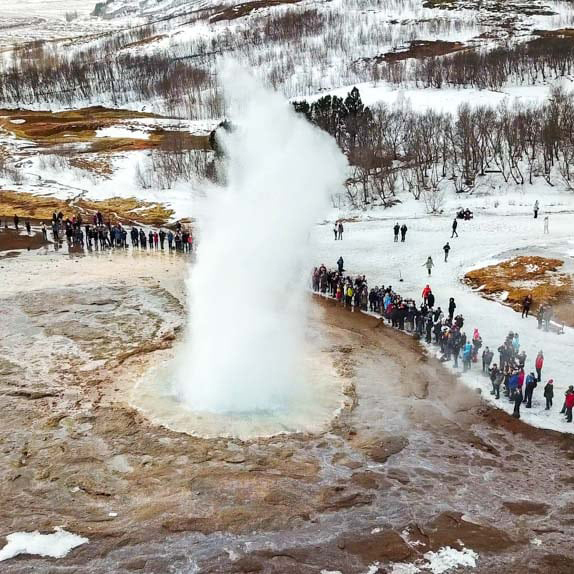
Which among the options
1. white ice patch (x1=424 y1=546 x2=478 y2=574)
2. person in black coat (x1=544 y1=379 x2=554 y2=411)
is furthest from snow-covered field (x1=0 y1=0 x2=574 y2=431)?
white ice patch (x1=424 y1=546 x2=478 y2=574)

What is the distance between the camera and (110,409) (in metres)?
16.6

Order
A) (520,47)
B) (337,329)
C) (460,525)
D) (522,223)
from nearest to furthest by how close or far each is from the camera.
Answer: (460,525)
(337,329)
(522,223)
(520,47)

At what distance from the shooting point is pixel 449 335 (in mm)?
20516

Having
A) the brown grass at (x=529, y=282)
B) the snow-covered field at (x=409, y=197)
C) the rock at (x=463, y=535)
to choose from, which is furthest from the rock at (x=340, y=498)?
the brown grass at (x=529, y=282)

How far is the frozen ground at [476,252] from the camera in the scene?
19.8 meters

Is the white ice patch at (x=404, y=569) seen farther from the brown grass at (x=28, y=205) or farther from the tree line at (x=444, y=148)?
the brown grass at (x=28, y=205)

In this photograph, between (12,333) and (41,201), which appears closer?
(12,333)

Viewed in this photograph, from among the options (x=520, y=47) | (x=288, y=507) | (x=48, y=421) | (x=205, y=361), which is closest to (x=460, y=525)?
(x=288, y=507)

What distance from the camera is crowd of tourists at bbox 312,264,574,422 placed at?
1714 centimetres

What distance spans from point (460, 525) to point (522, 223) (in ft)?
98.4

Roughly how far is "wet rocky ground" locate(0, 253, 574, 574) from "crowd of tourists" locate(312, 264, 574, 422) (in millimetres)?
902

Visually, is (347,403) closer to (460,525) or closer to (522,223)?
(460,525)

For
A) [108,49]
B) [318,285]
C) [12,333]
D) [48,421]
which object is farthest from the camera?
[108,49]

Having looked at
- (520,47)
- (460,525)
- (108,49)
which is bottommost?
(460,525)
